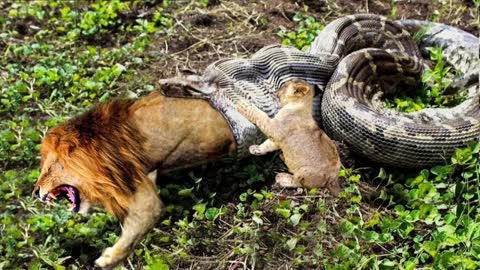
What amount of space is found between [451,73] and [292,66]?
1606mm

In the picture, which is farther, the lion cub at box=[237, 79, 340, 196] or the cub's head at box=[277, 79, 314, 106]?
the cub's head at box=[277, 79, 314, 106]

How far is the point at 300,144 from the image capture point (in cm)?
357

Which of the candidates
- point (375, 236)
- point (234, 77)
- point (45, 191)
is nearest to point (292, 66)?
point (234, 77)

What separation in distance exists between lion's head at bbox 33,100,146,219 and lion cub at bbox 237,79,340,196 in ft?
2.30

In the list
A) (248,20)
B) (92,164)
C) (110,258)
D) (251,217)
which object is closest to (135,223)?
(110,258)

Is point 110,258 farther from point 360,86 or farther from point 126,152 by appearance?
point 360,86

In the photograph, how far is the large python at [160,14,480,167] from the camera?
4223mm

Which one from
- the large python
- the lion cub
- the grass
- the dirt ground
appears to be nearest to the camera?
the lion cub

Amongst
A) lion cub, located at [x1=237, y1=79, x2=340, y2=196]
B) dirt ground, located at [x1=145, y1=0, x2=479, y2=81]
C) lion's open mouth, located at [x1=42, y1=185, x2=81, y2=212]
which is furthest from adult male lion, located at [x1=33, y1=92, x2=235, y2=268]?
dirt ground, located at [x1=145, y1=0, x2=479, y2=81]

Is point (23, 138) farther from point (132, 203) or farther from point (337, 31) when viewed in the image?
point (337, 31)

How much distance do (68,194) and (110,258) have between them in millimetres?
414

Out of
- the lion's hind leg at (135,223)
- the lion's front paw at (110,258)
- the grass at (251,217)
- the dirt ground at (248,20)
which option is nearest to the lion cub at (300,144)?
the grass at (251,217)

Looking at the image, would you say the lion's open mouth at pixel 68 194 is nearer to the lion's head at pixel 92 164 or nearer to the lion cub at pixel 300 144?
the lion's head at pixel 92 164

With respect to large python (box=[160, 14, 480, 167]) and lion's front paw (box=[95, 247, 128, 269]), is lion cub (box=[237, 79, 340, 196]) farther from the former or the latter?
lion's front paw (box=[95, 247, 128, 269])
